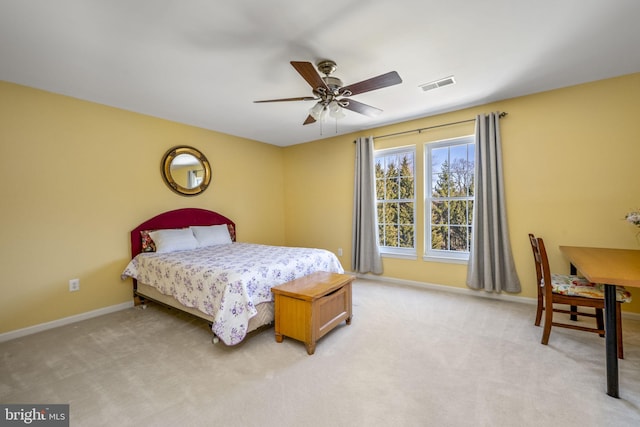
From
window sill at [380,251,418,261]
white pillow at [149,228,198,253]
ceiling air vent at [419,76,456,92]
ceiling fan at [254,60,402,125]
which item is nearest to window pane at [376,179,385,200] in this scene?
window sill at [380,251,418,261]

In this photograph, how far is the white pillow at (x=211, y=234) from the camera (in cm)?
382

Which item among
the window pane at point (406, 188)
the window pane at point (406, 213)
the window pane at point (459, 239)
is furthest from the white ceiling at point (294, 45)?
the window pane at point (459, 239)

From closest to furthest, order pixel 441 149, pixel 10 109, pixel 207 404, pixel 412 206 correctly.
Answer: pixel 207 404 → pixel 10 109 → pixel 441 149 → pixel 412 206

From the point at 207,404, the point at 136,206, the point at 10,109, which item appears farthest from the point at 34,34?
the point at 207,404

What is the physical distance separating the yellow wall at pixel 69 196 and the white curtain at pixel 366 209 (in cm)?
266

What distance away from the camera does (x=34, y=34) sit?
1940 mm

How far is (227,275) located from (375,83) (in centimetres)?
202

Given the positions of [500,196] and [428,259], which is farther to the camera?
[428,259]

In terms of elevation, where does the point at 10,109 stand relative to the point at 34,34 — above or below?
below

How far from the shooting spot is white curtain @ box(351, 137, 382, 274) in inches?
170

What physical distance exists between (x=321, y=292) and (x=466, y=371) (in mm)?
1208

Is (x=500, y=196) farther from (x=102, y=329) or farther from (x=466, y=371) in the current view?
(x=102, y=329)

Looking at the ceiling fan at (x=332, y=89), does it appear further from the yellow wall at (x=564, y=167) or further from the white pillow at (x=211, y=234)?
the white pillow at (x=211, y=234)

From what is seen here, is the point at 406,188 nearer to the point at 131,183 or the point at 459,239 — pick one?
the point at 459,239
